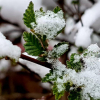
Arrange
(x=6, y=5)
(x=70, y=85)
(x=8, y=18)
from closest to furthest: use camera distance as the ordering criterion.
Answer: (x=70, y=85)
(x=6, y=5)
(x=8, y=18)

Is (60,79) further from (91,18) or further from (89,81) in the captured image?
(91,18)

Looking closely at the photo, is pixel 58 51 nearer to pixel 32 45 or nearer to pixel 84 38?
pixel 32 45

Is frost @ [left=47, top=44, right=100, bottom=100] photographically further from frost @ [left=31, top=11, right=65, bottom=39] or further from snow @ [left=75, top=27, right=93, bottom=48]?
snow @ [left=75, top=27, right=93, bottom=48]

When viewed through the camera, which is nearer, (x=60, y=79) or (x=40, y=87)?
(x=60, y=79)

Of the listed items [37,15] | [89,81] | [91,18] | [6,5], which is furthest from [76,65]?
[6,5]

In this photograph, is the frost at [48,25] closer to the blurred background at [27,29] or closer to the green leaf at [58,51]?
the green leaf at [58,51]

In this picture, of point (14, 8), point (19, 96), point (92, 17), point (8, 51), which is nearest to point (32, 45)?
point (8, 51)

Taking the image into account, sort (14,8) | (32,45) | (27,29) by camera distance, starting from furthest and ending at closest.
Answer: (27,29), (14,8), (32,45)
